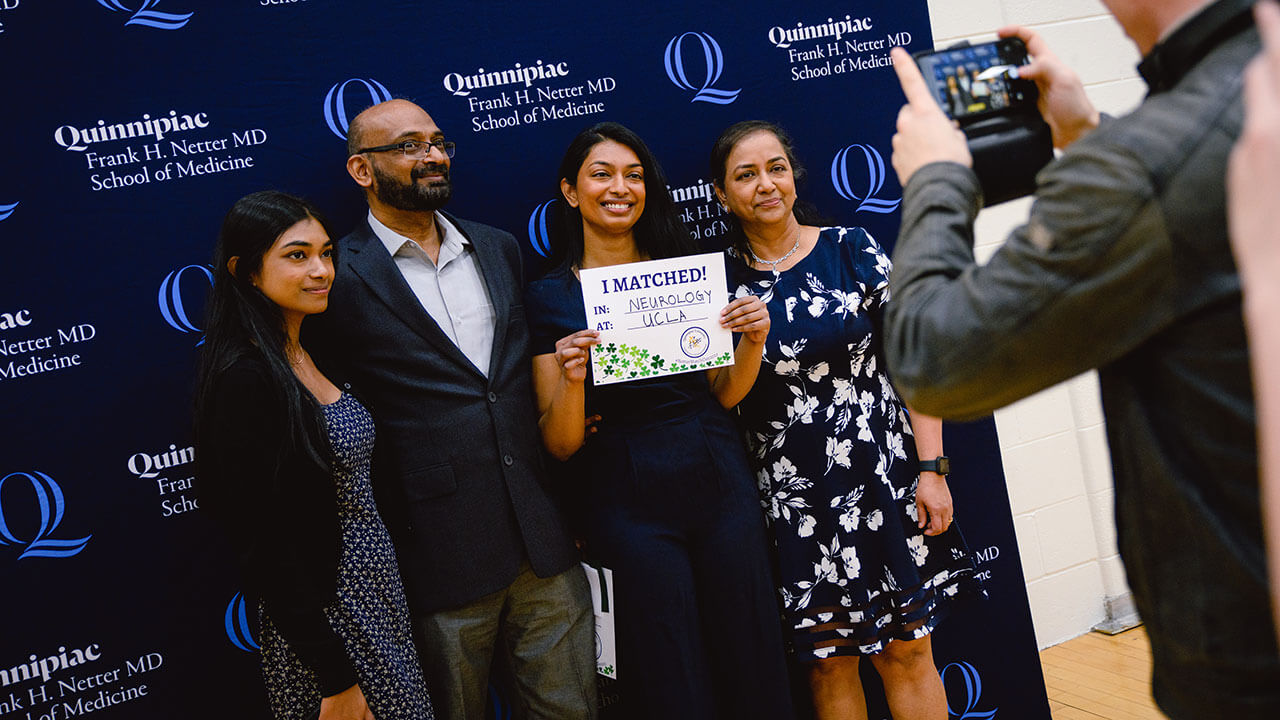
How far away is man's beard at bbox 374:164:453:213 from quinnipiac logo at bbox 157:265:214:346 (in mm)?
537

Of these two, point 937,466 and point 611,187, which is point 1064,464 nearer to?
point 937,466

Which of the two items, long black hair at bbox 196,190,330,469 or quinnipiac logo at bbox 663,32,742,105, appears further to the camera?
quinnipiac logo at bbox 663,32,742,105

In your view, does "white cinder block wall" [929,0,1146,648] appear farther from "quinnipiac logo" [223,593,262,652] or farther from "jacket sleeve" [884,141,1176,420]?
"quinnipiac logo" [223,593,262,652]

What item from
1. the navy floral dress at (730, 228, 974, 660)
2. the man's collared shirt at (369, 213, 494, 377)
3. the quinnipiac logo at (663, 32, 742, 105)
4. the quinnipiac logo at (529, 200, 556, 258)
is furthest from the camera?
the quinnipiac logo at (663, 32, 742, 105)

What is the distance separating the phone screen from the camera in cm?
109

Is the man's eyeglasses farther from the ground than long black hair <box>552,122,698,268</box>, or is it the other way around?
the man's eyeglasses

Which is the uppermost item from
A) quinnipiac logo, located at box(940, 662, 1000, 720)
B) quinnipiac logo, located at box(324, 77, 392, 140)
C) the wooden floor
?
quinnipiac logo, located at box(324, 77, 392, 140)

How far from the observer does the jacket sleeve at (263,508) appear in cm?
166

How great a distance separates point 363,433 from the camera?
1879mm

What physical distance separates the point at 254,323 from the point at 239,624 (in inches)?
36.5

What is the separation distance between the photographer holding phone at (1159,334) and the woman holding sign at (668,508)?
1.26 m

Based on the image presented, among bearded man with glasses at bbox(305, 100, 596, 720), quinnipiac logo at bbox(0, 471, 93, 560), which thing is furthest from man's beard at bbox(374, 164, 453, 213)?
quinnipiac logo at bbox(0, 471, 93, 560)

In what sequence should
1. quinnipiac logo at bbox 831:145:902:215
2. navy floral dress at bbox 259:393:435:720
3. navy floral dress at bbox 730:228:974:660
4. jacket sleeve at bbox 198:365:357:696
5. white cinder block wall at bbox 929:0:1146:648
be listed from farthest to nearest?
1. white cinder block wall at bbox 929:0:1146:648
2. quinnipiac logo at bbox 831:145:902:215
3. navy floral dress at bbox 730:228:974:660
4. navy floral dress at bbox 259:393:435:720
5. jacket sleeve at bbox 198:365:357:696

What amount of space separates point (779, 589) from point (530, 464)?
77 cm
